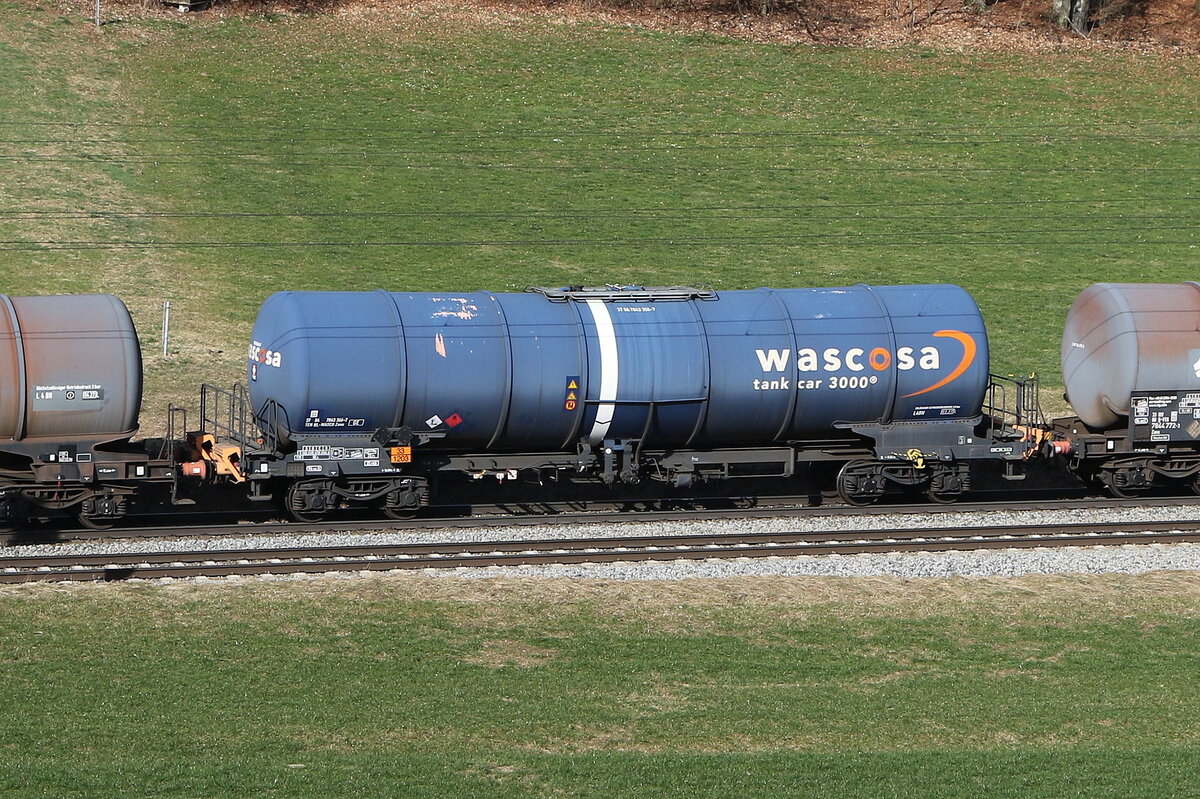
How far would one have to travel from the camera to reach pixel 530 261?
4394 cm

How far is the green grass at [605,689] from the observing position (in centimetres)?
1404

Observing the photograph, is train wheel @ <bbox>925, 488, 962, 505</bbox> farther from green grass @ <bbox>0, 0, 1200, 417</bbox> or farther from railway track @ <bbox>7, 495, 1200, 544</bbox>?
green grass @ <bbox>0, 0, 1200, 417</bbox>

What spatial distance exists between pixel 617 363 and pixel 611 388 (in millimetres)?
427

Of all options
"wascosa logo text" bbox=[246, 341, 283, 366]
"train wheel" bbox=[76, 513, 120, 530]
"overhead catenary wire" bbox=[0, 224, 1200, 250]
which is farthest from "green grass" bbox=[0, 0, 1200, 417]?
"wascosa logo text" bbox=[246, 341, 283, 366]

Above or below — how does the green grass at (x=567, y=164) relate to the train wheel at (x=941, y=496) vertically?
above

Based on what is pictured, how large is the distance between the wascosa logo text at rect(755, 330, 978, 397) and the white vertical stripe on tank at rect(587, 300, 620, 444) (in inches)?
98.2

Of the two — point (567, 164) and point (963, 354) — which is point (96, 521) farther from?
point (567, 164)

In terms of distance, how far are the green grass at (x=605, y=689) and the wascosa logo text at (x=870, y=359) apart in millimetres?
4969

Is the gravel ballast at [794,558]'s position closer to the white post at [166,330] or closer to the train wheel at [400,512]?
the train wheel at [400,512]

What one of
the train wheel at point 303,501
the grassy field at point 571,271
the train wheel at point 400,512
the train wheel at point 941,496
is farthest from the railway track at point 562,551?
the train wheel at point 941,496

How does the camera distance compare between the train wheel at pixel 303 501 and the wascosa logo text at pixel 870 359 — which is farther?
the wascosa logo text at pixel 870 359

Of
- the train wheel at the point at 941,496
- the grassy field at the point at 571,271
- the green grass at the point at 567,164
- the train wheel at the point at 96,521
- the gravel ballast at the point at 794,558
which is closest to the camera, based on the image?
the grassy field at the point at 571,271

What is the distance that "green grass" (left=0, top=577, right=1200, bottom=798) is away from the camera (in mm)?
14039

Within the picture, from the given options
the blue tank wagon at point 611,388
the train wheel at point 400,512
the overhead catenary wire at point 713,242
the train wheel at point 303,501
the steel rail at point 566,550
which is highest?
the overhead catenary wire at point 713,242
